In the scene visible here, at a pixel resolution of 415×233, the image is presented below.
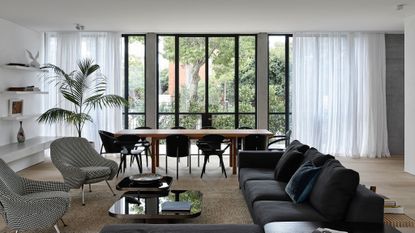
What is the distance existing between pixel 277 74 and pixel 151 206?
249 inches

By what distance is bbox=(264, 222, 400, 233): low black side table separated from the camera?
295cm

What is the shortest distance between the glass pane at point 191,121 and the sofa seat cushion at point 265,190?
506 cm

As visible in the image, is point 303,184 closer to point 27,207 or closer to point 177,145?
point 27,207

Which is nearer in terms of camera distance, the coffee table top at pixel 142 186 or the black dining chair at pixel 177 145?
the coffee table top at pixel 142 186

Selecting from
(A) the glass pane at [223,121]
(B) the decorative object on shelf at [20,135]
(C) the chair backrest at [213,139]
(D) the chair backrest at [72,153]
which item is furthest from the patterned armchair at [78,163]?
(A) the glass pane at [223,121]

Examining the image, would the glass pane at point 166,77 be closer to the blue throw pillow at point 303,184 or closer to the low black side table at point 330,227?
the blue throw pillow at point 303,184

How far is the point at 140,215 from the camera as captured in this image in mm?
4082

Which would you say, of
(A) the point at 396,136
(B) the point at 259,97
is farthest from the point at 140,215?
(A) the point at 396,136

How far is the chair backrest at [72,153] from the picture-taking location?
5.56 metres

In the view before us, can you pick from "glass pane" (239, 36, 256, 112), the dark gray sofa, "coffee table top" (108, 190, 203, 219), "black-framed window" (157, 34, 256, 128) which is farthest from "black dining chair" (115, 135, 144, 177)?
the dark gray sofa

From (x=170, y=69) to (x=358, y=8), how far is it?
4.52 metres

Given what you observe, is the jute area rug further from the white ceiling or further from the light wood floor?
Answer: the white ceiling

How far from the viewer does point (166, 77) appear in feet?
32.8

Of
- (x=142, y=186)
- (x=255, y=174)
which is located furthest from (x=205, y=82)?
(x=142, y=186)
